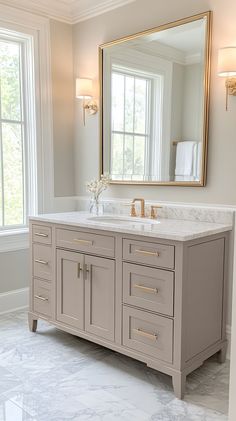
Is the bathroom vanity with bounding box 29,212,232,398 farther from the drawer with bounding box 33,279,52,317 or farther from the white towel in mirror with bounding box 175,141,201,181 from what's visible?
the white towel in mirror with bounding box 175,141,201,181

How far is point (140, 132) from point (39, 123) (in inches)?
37.2

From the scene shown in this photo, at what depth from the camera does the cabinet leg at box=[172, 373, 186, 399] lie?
199 centimetres

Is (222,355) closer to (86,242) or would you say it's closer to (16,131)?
(86,242)

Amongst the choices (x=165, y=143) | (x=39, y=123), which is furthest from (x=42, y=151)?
(x=165, y=143)

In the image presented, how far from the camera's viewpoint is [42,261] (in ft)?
9.05

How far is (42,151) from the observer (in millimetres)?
3340

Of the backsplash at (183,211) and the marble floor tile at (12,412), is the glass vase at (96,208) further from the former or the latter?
the marble floor tile at (12,412)

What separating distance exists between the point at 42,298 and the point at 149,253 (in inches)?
43.0

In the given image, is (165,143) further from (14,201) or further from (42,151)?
(14,201)

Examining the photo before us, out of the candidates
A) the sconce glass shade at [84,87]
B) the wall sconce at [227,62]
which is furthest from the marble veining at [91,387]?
the sconce glass shade at [84,87]

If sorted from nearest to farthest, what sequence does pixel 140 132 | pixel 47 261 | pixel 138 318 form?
pixel 138 318
pixel 47 261
pixel 140 132

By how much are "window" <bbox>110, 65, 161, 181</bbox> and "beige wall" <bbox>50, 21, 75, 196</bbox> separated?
546 mm

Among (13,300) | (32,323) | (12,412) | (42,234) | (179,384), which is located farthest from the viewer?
(13,300)

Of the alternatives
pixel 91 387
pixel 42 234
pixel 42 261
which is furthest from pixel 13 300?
pixel 91 387
